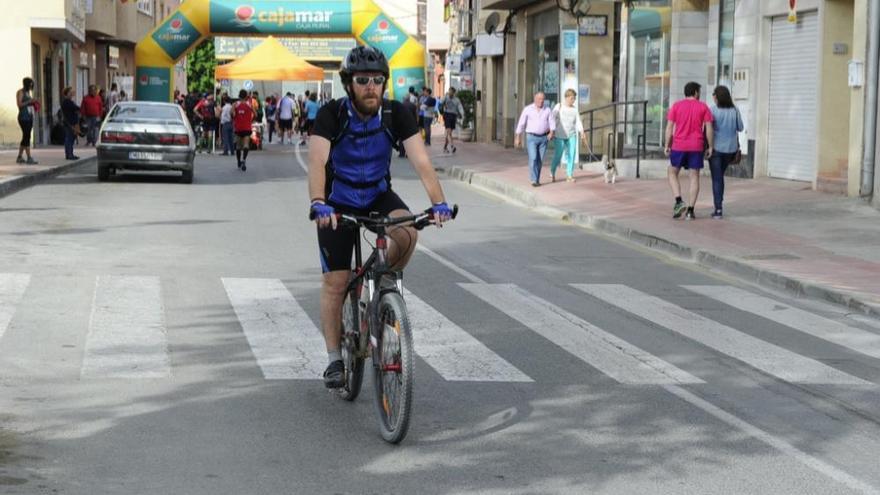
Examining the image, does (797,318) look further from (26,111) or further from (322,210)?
(26,111)

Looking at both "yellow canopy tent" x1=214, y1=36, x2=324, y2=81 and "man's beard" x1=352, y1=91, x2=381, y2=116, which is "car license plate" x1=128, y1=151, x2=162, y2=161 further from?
"man's beard" x1=352, y1=91, x2=381, y2=116

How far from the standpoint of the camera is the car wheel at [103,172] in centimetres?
2550

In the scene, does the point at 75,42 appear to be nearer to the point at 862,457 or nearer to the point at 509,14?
the point at 509,14

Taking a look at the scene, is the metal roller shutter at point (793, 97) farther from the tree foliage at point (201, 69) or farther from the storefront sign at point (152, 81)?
the tree foliage at point (201, 69)

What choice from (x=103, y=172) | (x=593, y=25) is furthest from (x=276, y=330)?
(x=593, y=25)

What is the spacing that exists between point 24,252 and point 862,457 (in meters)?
9.30

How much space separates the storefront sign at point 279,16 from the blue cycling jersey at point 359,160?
117 feet

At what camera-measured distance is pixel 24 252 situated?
1367 centimetres

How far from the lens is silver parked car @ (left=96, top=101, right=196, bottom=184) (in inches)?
989

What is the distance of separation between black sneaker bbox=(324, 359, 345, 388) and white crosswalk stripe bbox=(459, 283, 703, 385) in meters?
1.79

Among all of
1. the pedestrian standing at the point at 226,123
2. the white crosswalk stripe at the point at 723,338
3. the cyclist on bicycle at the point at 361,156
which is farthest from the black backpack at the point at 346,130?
the pedestrian standing at the point at 226,123

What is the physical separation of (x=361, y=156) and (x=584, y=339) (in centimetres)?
312

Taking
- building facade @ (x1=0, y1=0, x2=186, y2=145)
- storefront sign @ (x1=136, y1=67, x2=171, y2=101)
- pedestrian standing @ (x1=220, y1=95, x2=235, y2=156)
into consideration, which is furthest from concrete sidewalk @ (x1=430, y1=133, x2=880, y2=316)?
building facade @ (x1=0, y1=0, x2=186, y2=145)

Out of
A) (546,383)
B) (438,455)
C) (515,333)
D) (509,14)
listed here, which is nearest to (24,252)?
(515,333)
